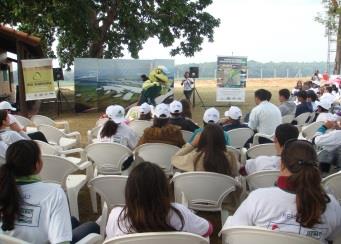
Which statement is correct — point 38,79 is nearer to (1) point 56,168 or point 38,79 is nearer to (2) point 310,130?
(2) point 310,130

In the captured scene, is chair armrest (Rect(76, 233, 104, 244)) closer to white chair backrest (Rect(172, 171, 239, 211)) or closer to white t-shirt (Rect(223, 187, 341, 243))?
white t-shirt (Rect(223, 187, 341, 243))

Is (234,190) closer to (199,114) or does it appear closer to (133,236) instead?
(133,236)

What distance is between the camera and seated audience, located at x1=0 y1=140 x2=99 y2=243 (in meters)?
2.39

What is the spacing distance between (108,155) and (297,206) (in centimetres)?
306

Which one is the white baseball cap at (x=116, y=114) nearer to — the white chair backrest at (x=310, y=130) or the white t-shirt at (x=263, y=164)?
the white t-shirt at (x=263, y=164)

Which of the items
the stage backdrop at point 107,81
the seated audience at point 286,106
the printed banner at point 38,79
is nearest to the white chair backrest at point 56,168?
the seated audience at point 286,106

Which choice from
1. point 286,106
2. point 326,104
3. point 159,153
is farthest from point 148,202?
point 286,106

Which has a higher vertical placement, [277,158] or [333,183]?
[277,158]

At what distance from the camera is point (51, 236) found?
2.41m

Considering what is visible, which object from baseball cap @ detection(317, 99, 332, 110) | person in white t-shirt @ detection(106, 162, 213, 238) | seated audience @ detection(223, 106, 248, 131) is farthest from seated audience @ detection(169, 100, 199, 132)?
person in white t-shirt @ detection(106, 162, 213, 238)

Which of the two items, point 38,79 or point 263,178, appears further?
point 38,79

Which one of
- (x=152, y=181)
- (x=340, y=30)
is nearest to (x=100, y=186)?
(x=152, y=181)

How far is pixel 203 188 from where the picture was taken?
3.66 m

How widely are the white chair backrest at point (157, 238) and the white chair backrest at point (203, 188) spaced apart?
1.47 meters
